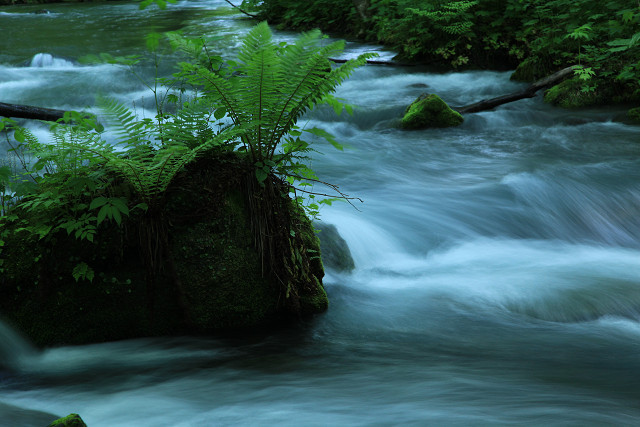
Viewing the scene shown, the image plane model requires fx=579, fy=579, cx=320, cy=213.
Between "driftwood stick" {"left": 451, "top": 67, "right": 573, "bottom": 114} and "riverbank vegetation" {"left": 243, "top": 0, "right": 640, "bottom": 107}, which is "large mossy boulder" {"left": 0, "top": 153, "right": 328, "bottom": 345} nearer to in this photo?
→ "driftwood stick" {"left": 451, "top": 67, "right": 573, "bottom": 114}

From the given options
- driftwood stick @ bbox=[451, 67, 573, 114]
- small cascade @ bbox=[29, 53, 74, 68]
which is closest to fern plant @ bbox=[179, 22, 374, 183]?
driftwood stick @ bbox=[451, 67, 573, 114]

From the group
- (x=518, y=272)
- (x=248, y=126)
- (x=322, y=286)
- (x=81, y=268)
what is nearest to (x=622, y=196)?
(x=518, y=272)

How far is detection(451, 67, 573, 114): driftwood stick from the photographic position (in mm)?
10689

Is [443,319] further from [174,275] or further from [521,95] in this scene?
[521,95]

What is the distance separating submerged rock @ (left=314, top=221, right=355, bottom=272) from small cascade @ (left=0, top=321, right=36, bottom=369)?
240 centimetres

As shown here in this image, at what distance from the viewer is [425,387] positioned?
10.8 feet

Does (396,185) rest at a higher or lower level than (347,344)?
higher

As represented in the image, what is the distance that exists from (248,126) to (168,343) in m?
1.55

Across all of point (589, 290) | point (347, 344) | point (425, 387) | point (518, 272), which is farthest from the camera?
point (518, 272)

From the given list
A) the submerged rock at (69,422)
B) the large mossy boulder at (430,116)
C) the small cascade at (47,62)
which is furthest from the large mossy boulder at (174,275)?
the small cascade at (47,62)

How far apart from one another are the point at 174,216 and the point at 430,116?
7.13 meters

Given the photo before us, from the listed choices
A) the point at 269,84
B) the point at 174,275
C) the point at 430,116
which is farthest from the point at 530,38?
the point at 174,275

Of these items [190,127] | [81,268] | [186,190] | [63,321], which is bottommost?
[63,321]

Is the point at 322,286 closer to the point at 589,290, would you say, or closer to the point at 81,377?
the point at 81,377
